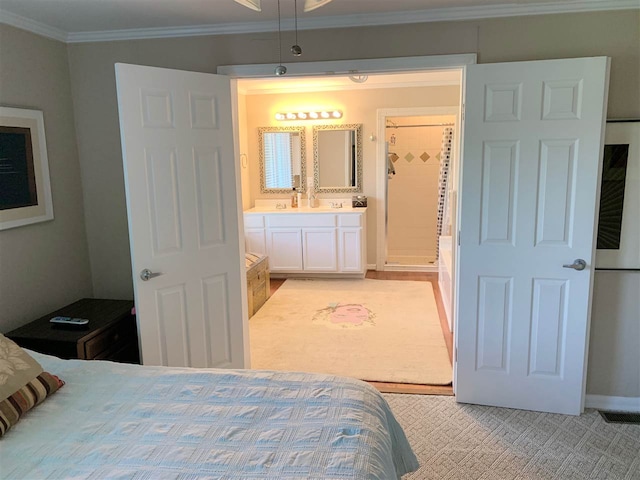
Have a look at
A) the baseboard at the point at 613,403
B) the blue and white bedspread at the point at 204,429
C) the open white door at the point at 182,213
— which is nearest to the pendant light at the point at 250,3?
the open white door at the point at 182,213

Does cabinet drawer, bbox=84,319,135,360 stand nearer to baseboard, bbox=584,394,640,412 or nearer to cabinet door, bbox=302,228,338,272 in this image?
baseboard, bbox=584,394,640,412

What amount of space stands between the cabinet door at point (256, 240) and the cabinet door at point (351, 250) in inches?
38.2

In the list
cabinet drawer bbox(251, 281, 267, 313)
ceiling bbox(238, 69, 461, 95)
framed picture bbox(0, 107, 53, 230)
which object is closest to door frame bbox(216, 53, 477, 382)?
framed picture bbox(0, 107, 53, 230)

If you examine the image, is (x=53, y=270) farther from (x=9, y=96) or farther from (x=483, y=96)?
(x=483, y=96)

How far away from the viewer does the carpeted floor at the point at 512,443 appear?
2320 mm

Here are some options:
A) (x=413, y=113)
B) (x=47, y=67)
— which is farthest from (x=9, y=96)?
(x=413, y=113)

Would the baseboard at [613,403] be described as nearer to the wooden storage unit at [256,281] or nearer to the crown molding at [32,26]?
the wooden storage unit at [256,281]

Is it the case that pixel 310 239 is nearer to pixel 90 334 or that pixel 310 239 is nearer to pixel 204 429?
pixel 90 334

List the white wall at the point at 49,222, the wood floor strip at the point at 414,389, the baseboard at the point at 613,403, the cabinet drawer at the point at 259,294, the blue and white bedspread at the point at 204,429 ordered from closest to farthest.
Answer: the blue and white bedspread at the point at 204,429
the white wall at the point at 49,222
the baseboard at the point at 613,403
the wood floor strip at the point at 414,389
the cabinet drawer at the point at 259,294

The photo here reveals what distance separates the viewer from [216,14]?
2.66 meters

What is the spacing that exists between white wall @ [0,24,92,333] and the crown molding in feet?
0.10

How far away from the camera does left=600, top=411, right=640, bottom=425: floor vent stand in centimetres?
274

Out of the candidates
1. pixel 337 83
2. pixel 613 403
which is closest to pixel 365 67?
pixel 613 403

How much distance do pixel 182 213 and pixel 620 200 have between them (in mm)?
2549
